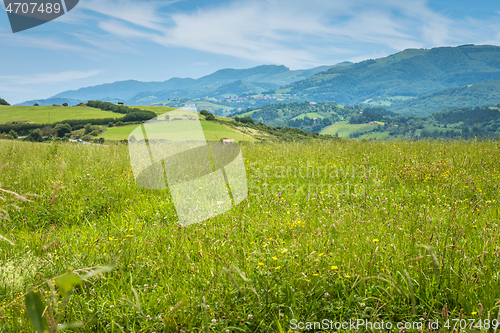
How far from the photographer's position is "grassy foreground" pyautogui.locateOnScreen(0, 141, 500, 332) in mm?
2520

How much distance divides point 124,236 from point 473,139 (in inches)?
454

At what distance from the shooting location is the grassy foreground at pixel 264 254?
2.52 m

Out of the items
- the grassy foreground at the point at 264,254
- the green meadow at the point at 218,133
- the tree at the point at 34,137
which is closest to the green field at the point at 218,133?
the green meadow at the point at 218,133

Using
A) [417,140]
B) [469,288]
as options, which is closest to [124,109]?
[417,140]

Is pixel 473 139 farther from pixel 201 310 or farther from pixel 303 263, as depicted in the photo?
pixel 201 310

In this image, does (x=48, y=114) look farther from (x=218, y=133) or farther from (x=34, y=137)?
(x=218, y=133)

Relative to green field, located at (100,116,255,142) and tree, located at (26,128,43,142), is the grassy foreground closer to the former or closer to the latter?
green field, located at (100,116,255,142)

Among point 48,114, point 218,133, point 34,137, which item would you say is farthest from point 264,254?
point 48,114

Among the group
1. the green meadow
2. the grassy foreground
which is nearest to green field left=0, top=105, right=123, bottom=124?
the green meadow

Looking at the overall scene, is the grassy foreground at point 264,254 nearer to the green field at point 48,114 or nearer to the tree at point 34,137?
the tree at point 34,137

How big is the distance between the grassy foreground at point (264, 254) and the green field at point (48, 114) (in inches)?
3121

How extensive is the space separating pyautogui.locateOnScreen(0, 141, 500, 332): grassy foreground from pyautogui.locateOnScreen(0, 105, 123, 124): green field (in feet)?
260

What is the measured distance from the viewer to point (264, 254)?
3.12m

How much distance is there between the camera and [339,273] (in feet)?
9.43
